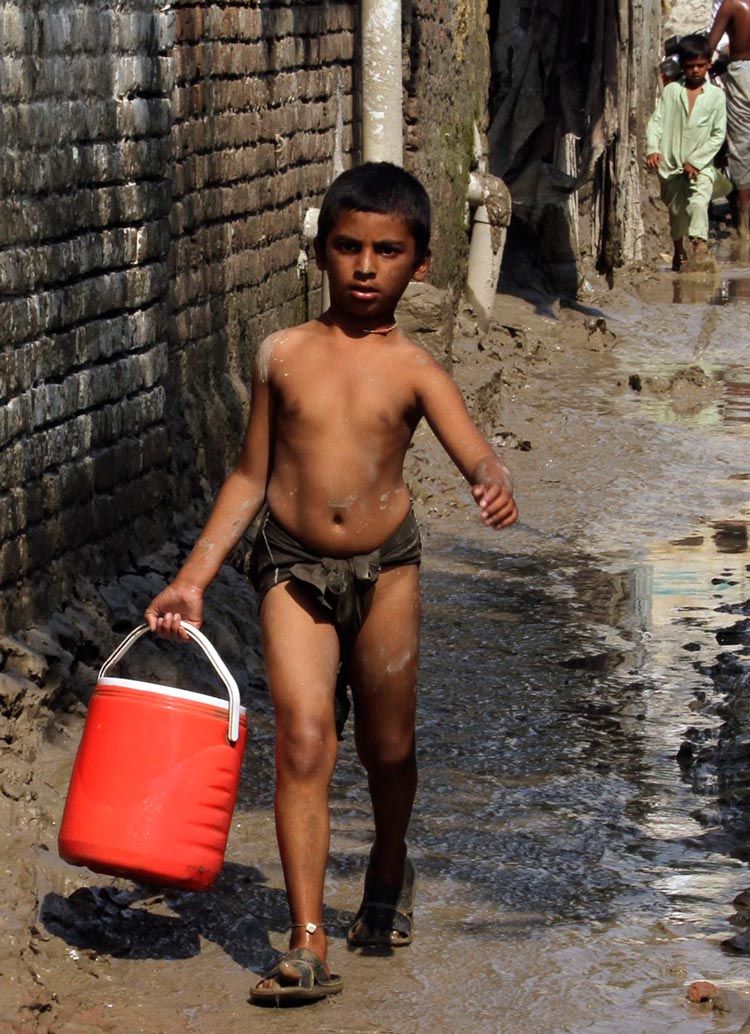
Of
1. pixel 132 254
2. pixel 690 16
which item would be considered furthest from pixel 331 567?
pixel 690 16

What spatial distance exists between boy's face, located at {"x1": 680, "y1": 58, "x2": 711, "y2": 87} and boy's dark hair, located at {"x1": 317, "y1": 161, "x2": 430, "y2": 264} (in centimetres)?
1124

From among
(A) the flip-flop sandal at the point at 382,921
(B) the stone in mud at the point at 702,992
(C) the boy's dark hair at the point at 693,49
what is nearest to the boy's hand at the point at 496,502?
(A) the flip-flop sandal at the point at 382,921

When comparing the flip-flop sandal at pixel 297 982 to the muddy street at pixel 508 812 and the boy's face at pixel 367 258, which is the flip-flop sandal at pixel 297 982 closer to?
the muddy street at pixel 508 812

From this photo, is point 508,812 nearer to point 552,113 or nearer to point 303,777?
point 303,777

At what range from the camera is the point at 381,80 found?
8875 millimetres

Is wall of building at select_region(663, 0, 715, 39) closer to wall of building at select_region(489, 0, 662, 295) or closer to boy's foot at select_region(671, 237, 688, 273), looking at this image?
boy's foot at select_region(671, 237, 688, 273)

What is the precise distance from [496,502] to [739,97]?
14565mm

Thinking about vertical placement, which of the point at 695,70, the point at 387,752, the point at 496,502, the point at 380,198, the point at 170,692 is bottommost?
the point at 695,70

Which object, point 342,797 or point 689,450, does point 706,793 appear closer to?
point 342,797

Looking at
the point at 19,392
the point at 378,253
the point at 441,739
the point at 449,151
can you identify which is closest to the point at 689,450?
the point at 449,151

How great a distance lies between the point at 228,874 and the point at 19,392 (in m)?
1.38

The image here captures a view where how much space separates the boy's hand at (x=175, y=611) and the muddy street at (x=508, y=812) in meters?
0.67

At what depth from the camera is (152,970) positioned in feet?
12.3

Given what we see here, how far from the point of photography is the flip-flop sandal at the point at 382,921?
3861 millimetres
